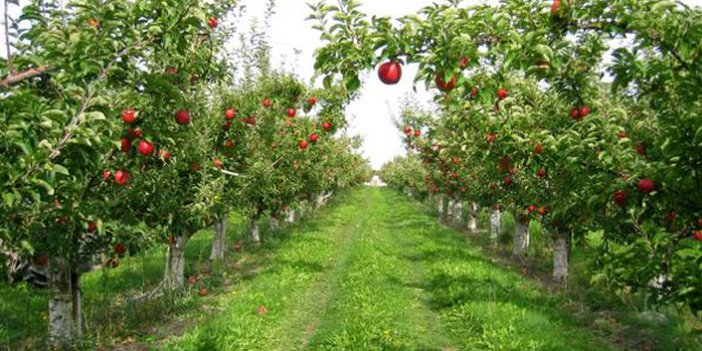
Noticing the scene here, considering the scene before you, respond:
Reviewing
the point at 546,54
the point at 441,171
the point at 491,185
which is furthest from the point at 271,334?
the point at 441,171

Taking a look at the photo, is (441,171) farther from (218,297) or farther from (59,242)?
(59,242)

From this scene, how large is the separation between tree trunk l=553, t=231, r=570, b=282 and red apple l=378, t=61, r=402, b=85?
11650mm

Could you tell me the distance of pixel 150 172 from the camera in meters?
8.13

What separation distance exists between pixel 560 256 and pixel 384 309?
610 cm

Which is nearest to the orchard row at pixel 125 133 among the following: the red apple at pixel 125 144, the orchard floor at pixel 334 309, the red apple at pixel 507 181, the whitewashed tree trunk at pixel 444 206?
the red apple at pixel 125 144

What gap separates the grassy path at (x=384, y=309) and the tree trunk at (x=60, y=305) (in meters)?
1.44

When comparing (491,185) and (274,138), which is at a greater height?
(274,138)

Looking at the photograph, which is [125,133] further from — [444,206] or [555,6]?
[444,206]

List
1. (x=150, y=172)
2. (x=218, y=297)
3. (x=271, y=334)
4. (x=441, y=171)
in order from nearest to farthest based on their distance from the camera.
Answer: (x=150, y=172)
(x=271, y=334)
(x=218, y=297)
(x=441, y=171)

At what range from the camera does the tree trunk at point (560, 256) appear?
556 inches

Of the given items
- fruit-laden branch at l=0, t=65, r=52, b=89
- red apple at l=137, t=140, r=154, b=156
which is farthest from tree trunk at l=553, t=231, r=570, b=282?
fruit-laden branch at l=0, t=65, r=52, b=89

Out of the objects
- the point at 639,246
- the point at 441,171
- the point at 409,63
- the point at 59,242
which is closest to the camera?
the point at 409,63

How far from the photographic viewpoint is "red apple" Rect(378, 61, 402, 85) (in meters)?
3.57

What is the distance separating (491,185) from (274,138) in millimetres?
7011
